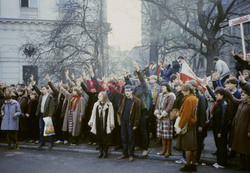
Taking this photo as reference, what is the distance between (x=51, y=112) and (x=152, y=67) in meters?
5.90

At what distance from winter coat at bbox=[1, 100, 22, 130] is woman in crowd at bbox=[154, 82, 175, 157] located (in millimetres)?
5041

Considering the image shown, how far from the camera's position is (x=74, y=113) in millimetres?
9008

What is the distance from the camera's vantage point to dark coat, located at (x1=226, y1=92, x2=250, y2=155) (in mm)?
5875

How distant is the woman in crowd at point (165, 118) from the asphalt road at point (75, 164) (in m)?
0.62

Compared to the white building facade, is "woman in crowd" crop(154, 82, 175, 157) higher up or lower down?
lower down

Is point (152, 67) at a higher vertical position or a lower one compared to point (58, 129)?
higher

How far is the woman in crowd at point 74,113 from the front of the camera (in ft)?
29.2

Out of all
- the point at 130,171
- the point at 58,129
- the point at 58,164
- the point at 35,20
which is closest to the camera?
the point at 130,171

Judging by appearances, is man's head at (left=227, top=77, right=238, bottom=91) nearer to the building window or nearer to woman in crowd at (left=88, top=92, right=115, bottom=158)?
woman in crowd at (left=88, top=92, right=115, bottom=158)

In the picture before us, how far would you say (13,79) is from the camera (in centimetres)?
2511

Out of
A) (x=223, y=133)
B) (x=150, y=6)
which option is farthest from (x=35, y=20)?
(x=223, y=133)

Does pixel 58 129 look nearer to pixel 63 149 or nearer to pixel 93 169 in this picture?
pixel 63 149

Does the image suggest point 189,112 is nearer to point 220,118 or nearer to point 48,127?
point 220,118

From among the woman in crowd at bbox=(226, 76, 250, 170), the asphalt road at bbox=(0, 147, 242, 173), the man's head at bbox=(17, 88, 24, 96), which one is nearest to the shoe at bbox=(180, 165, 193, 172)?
the asphalt road at bbox=(0, 147, 242, 173)
